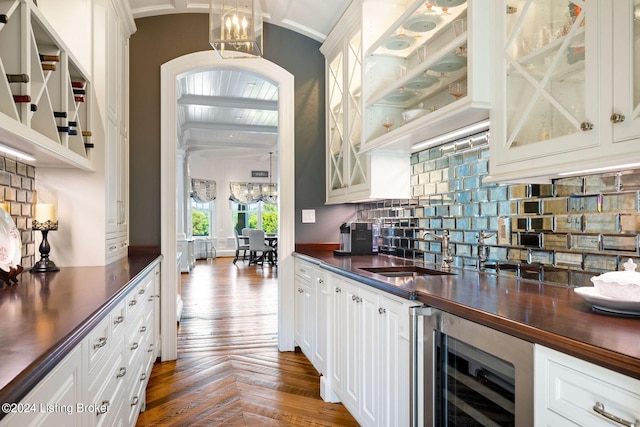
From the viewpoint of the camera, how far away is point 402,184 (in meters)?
2.99

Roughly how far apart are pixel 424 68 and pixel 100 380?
1.92 meters

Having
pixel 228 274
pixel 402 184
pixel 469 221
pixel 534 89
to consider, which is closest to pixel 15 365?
pixel 534 89

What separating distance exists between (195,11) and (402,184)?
242cm

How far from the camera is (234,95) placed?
657 cm

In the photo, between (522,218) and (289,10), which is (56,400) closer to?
(522,218)

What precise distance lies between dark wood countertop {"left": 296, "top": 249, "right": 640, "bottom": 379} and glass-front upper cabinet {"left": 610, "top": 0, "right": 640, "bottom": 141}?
51 centimetres

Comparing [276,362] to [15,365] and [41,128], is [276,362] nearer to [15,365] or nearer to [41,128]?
[41,128]

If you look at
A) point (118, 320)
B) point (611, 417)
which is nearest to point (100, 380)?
point (118, 320)

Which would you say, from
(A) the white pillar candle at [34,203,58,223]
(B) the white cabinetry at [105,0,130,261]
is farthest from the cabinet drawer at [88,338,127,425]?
(B) the white cabinetry at [105,0,130,261]

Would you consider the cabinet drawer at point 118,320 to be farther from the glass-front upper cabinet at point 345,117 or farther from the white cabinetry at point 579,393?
the glass-front upper cabinet at point 345,117

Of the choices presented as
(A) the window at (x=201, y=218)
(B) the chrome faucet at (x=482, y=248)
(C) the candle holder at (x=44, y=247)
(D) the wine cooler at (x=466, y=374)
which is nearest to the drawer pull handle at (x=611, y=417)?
(D) the wine cooler at (x=466, y=374)

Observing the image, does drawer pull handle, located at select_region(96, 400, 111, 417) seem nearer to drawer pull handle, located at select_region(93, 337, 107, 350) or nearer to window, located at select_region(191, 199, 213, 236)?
drawer pull handle, located at select_region(93, 337, 107, 350)

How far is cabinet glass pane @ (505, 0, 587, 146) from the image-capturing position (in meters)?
1.36

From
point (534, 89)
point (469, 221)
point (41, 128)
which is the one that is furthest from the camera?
point (469, 221)
